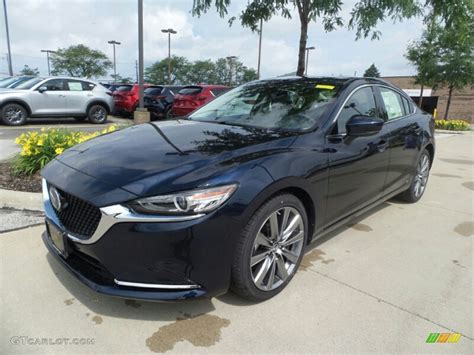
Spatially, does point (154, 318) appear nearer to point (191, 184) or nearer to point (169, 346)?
point (169, 346)

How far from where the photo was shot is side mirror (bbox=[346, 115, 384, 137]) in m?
3.01

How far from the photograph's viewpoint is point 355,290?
2.79m

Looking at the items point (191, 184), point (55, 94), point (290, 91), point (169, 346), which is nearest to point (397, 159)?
point (290, 91)

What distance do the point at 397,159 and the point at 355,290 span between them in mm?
1834

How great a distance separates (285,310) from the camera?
2.49m

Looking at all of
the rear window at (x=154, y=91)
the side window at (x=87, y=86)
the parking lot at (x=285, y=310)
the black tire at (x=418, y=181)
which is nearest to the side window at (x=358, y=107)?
the parking lot at (x=285, y=310)

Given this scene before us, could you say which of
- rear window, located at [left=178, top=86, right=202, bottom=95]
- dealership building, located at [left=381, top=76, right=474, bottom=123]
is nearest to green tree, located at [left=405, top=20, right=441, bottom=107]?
dealership building, located at [left=381, top=76, right=474, bottom=123]

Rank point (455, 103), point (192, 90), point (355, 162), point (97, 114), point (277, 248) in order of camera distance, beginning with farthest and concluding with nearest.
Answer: point (455, 103)
point (192, 90)
point (97, 114)
point (355, 162)
point (277, 248)

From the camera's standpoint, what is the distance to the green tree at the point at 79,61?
157ft

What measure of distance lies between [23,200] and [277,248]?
9.78 ft

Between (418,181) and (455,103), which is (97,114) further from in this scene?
(455,103)

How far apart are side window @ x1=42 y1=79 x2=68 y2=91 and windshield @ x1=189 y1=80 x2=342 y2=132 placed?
899cm

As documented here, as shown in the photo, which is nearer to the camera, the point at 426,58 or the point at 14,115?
the point at 14,115

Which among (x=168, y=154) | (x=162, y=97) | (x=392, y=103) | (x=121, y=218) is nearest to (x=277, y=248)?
(x=168, y=154)
